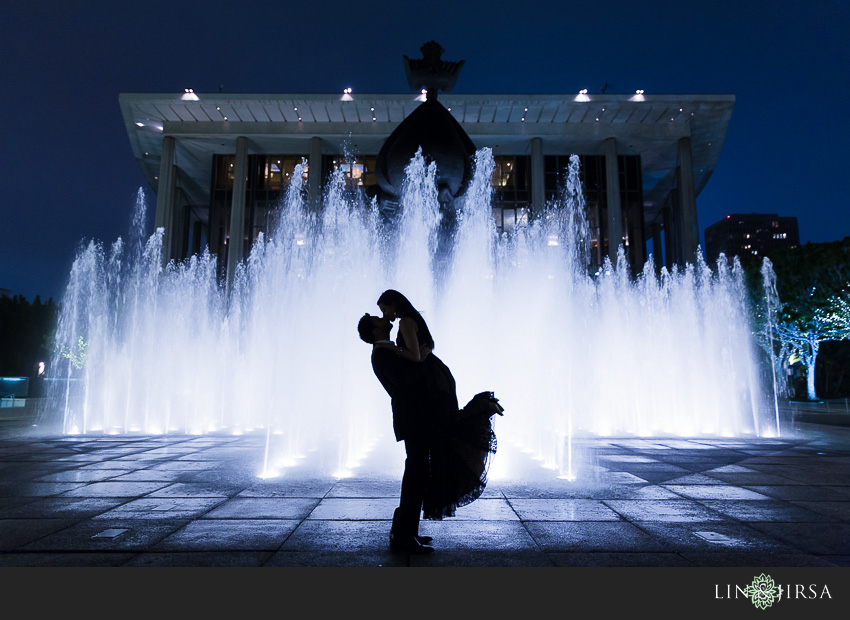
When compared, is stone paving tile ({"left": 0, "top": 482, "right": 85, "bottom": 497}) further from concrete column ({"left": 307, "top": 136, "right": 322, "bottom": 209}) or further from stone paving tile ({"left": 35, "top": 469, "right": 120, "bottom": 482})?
concrete column ({"left": 307, "top": 136, "right": 322, "bottom": 209})

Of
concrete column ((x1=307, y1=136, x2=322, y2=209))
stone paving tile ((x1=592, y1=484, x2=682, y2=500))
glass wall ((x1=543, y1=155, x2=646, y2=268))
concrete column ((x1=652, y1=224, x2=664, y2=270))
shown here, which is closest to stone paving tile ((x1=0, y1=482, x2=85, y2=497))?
stone paving tile ((x1=592, y1=484, x2=682, y2=500))

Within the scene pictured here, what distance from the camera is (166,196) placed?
29.7m

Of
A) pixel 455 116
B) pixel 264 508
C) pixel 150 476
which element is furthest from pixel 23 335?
pixel 264 508

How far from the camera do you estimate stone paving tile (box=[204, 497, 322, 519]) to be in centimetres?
387

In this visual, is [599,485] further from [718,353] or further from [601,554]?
[718,353]

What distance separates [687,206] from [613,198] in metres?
4.01

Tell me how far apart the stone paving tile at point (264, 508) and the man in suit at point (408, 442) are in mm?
985

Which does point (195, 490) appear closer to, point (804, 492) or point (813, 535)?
point (813, 535)

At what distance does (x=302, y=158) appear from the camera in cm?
3297

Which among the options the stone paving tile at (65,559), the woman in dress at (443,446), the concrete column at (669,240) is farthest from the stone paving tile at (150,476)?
the concrete column at (669,240)

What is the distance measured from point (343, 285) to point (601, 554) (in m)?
10.00

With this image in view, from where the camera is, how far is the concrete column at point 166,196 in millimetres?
29453

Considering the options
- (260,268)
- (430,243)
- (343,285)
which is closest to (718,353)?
(430,243)

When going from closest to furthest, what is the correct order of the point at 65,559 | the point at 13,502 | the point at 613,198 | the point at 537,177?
the point at 65,559
the point at 13,502
the point at 613,198
the point at 537,177
